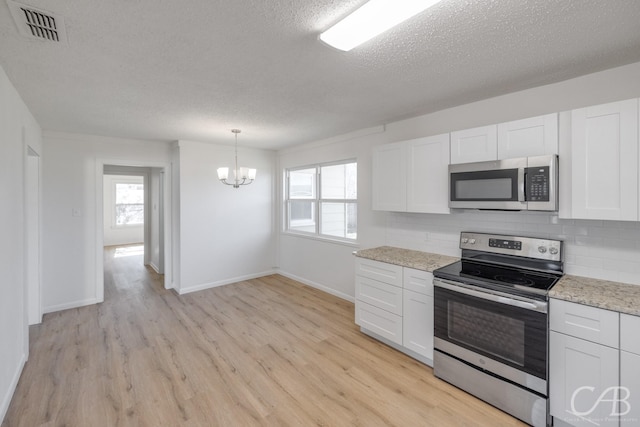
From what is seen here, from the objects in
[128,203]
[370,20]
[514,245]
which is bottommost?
[514,245]

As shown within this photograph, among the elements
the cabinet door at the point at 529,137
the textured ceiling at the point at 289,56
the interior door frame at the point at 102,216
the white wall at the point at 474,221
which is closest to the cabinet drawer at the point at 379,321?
the white wall at the point at 474,221

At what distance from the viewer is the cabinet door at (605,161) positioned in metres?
1.77

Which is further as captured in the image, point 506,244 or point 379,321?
point 379,321

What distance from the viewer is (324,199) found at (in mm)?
4738

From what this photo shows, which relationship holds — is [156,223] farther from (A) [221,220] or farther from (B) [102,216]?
(A) [221,220]

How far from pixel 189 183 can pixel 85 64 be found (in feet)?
8.54

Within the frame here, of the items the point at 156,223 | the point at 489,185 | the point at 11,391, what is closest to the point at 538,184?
the point at 489,185

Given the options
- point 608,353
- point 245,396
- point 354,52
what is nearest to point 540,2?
point 354,52

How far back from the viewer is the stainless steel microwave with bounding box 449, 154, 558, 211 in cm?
206

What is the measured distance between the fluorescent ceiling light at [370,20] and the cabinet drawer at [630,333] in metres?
1.95

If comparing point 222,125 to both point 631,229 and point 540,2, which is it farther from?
point 631,229

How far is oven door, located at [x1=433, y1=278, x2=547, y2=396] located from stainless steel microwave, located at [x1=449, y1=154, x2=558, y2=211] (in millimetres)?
711

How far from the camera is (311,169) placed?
4.98 metres

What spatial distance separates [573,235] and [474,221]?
728 millimetres
